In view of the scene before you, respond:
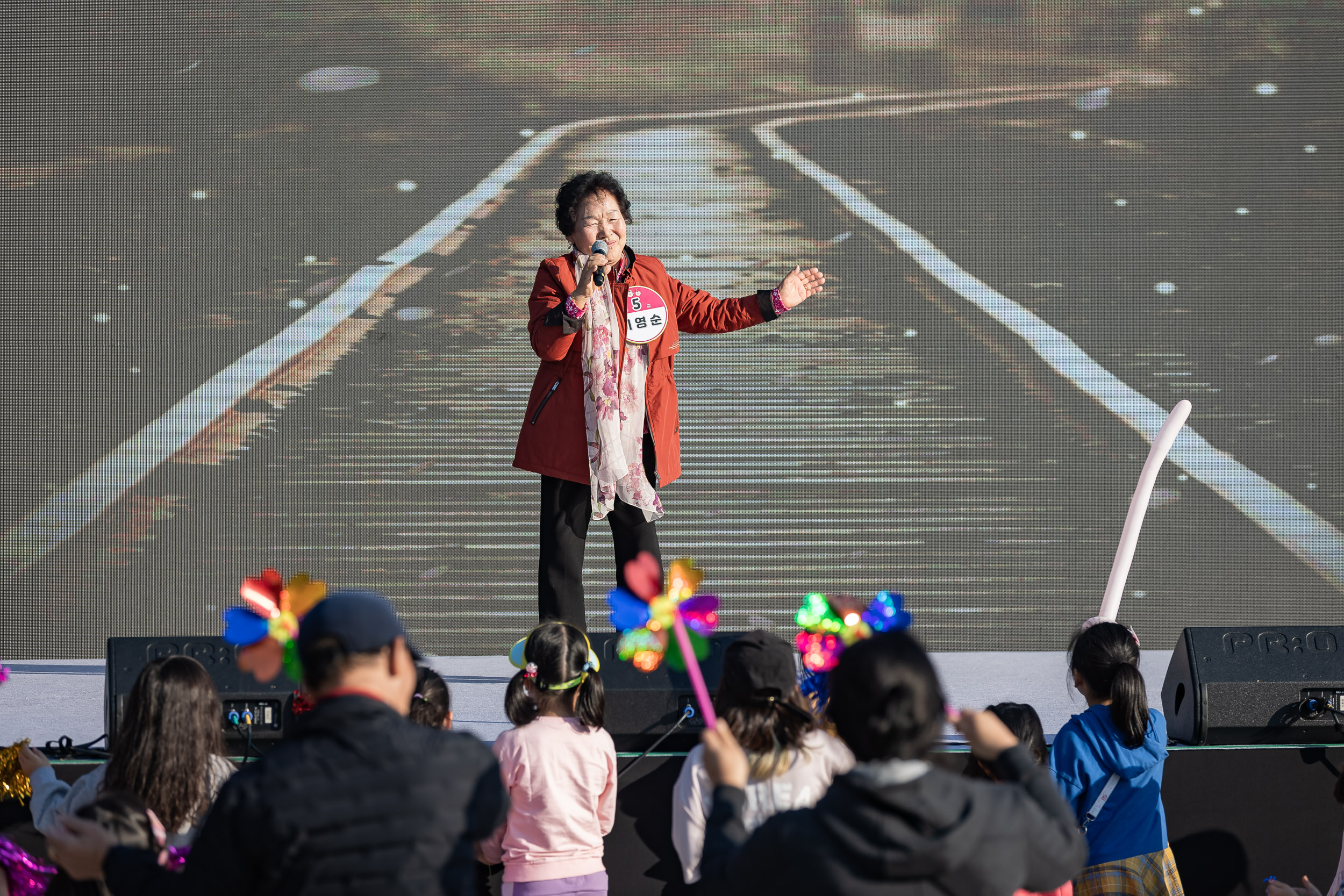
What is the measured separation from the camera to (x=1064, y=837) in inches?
45.7

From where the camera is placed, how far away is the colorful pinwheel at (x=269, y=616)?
4.34 ft

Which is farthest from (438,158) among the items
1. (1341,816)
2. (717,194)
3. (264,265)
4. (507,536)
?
(1341,816)

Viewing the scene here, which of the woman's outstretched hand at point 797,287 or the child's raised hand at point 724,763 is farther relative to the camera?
the woman's outstretched hand at point 797,287

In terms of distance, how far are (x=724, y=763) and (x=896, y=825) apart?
Result: 205mm

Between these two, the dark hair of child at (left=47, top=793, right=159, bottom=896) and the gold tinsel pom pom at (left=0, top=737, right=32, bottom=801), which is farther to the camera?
the gold tinsel pom pom at (left=0, top=737, right=32, bottom=801)

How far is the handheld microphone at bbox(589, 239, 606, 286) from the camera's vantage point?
256cm

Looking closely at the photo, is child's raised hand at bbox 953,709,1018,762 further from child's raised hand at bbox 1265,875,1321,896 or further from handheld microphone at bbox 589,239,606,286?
handheld microphone at bbox 589,239,606,286

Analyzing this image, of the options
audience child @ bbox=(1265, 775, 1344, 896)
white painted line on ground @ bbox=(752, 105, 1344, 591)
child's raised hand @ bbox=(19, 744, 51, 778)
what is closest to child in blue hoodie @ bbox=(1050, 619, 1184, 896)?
audience child @ bbox=(1265, 775, 1344, 896)

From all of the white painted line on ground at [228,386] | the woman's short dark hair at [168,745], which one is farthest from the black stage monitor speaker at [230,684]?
the white painted line on ground at [228,386]

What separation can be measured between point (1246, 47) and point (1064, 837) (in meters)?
3.98

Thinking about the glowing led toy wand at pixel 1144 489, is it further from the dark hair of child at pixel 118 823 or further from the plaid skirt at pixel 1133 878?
the dark hair of child at pixel 118 823

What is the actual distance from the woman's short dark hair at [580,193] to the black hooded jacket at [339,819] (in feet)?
5.67

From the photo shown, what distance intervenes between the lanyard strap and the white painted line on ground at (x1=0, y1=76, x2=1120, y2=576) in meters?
2.87

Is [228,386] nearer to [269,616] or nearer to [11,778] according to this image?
[11,778]
